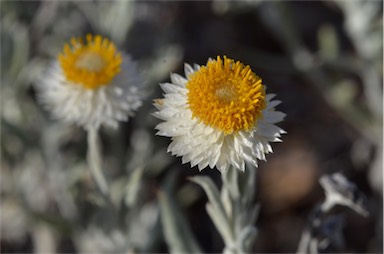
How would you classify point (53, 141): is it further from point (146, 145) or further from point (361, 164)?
point (361, 164)

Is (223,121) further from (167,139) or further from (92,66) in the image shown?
(167,139)

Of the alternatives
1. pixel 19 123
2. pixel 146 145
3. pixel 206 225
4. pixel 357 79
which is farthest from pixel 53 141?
pixel 357 79

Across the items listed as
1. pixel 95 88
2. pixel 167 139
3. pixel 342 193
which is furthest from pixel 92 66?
pixel 167 139

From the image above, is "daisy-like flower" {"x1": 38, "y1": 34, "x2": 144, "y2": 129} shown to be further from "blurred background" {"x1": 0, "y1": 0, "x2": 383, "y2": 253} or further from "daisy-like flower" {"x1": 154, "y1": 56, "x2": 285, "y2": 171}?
"daisy-like flower" {"x1": 154, "y1": 56, "x2": 285, "y2": 171}

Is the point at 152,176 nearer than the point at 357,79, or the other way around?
the point at 152,176

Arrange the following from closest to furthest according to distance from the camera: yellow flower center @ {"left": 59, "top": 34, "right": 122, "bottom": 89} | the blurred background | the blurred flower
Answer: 1. the blurred flower
2. yellow flower center @ {"left": 59, "top": 34, "right": 122, "bottom": 89}
3. the blurred background

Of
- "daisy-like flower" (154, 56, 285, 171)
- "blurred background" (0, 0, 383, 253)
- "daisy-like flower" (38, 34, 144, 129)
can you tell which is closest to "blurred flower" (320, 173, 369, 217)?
"daisy-like flower" (154, 56, 285, 171)
